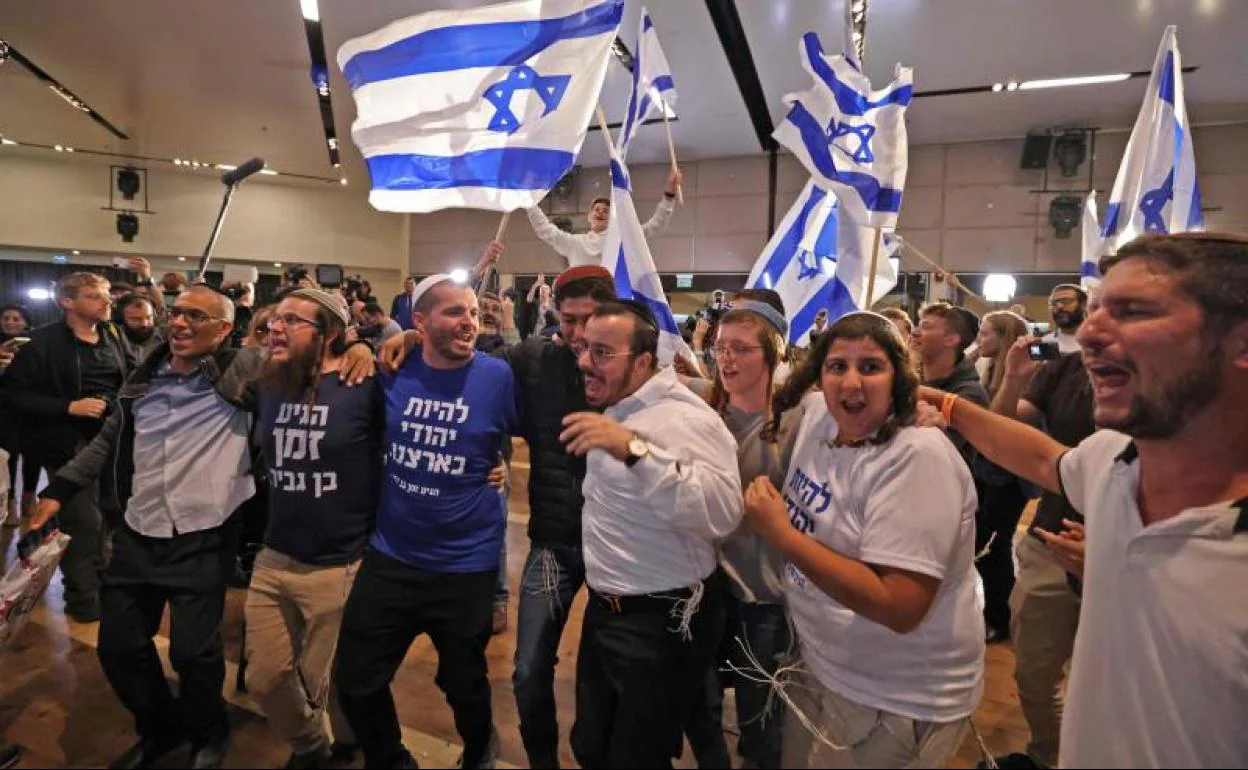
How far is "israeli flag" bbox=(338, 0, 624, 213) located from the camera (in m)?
2.78

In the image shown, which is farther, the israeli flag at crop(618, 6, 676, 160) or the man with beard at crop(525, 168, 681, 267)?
the man with beard at crop(525, 168, 681, 267)

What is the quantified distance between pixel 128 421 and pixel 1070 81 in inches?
413

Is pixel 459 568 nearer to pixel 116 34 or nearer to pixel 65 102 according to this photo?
pixel 116 34

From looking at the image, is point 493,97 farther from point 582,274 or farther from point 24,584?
point 24,584

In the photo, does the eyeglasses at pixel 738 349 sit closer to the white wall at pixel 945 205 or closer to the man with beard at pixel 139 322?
the man with beard at pixel 139 322

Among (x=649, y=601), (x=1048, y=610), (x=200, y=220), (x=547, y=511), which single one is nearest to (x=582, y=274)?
(x=547, y=511)

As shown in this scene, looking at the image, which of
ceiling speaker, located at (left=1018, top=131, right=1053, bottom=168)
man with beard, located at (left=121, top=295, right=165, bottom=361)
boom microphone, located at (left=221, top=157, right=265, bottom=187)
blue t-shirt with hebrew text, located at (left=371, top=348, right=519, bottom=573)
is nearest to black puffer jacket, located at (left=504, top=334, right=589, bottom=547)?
blue t-shirt with hebrew text, located at (left=371, top=348, right=519, bottom=573)

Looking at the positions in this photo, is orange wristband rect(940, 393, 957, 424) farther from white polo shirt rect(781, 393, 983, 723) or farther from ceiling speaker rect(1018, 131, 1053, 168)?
ceiling speaker rect(1018, 131, 1053, 168)

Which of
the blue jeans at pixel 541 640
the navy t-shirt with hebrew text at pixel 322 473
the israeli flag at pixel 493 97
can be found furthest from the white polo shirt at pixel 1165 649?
the israeli flag at pixel 493 97

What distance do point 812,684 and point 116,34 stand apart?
33.6 feet

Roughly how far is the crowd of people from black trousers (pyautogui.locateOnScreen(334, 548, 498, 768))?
0.01 meters

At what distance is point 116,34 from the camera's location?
771 cm

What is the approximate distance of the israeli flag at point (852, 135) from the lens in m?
3.12

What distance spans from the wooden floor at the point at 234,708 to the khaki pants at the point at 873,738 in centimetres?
129
